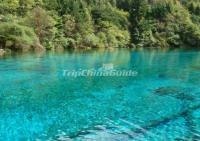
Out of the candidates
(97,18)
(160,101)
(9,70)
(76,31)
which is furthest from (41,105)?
(97,18)

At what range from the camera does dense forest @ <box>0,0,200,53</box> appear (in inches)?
2504

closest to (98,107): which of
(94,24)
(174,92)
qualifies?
(174,92)

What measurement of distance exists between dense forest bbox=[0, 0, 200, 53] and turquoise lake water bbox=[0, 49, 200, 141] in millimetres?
30050

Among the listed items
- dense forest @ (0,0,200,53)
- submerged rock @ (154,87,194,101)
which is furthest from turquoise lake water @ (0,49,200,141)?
dense forest @ (0,0,200,53)

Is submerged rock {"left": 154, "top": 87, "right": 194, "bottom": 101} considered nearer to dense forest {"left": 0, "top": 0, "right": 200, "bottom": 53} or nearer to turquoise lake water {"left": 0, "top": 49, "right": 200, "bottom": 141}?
turquoise lake water {"left": 0, "top": 49, "right": 200, "bottom": 141}

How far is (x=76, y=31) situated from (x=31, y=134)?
63479 millimetres

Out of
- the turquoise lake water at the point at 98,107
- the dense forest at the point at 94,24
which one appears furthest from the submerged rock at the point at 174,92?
the dense forest at the point at 94,24

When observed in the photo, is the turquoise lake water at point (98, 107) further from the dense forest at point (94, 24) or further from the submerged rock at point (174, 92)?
the dense forest at point (94, 24)

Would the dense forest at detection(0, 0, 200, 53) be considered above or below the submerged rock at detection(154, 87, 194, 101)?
above

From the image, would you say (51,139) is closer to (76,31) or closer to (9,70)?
(9,70)

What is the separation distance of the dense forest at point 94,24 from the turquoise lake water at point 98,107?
98.6 ft

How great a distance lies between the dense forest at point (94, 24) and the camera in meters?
63.6

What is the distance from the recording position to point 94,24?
8875cm

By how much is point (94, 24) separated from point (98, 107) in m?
68.7
